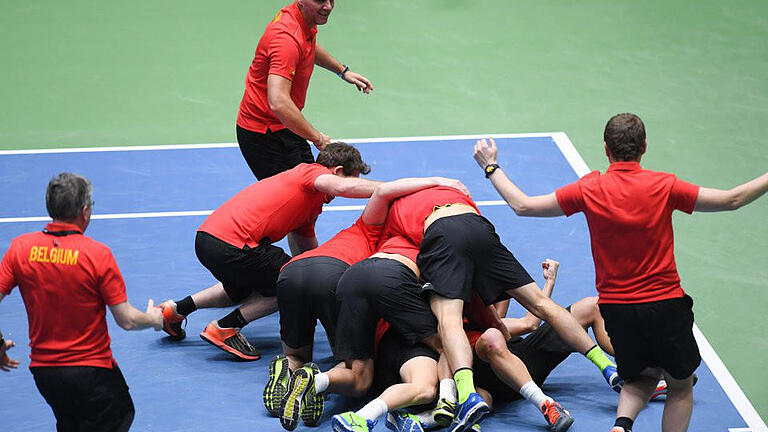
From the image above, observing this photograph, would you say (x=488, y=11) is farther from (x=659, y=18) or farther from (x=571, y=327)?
(x=571, y=327)

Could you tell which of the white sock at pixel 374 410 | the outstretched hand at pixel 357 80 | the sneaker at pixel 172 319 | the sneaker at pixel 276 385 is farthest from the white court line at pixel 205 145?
the white sock at pixel 374 410

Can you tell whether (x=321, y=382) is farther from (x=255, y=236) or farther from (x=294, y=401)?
(x=255, y=236)

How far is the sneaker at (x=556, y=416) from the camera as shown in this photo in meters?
6.71

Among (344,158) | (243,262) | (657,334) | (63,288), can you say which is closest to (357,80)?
(344,158)

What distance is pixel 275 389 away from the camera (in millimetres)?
7023

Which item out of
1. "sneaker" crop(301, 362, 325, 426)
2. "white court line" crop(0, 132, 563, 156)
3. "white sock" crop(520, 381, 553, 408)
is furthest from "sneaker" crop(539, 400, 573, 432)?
"white court line" crop(0, 132, 563, 156)

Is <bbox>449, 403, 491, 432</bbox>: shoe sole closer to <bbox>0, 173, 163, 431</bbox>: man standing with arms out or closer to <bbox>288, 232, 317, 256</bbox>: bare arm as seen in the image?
<bbox>0, 173, 163, 431</bbox>: man standing with arms out

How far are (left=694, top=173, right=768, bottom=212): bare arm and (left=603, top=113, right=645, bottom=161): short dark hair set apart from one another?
0.45 meters

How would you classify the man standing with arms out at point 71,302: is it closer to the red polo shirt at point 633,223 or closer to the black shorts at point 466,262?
the black shorts at point 466,262

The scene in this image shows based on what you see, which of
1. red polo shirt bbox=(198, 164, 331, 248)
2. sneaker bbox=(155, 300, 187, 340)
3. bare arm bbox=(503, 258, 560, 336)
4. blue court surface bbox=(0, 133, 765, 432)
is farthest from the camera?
sneaker bbox=(155, 300, 187, 340)

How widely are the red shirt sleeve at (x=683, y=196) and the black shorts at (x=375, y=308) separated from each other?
1.91 m

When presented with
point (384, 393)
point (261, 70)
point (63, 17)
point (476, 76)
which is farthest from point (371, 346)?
point (63, 17)

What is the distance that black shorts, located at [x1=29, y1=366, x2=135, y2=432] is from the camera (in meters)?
5.54

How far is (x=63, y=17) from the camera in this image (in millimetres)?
15273
